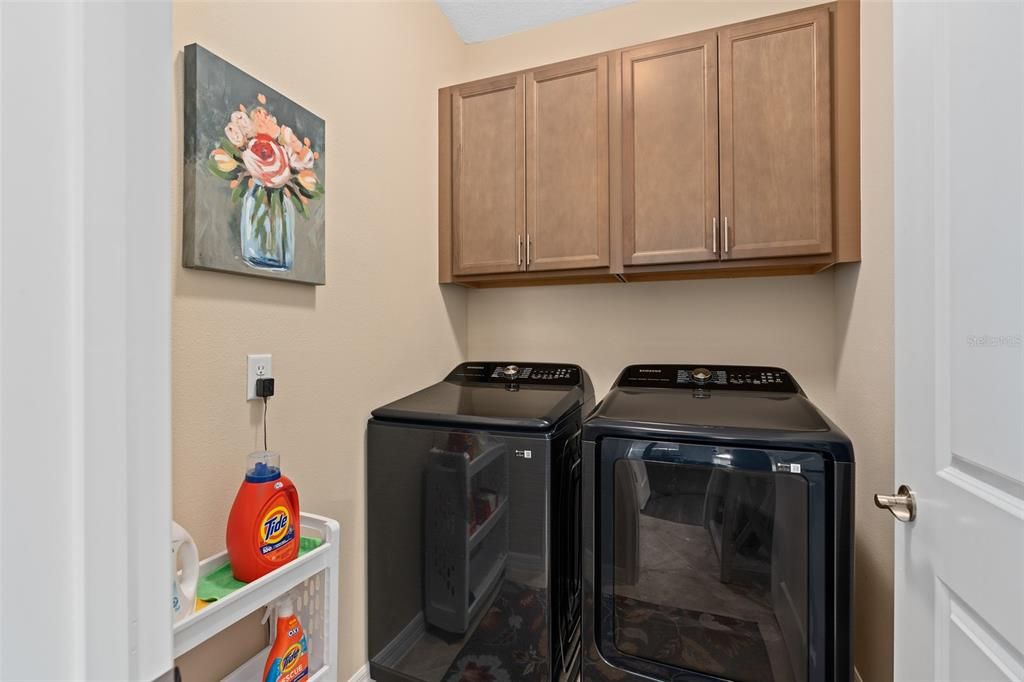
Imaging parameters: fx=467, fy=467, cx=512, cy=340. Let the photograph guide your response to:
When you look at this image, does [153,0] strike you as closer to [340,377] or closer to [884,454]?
[340,377]

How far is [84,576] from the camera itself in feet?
1.09

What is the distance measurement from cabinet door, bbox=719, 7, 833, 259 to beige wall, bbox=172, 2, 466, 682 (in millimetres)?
1245

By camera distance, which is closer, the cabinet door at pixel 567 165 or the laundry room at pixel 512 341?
the laundry room at pixel 512 341

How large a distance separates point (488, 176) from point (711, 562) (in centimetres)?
171

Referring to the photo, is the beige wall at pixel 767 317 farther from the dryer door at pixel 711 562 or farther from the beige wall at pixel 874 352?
the dryer door at pixel 711 562

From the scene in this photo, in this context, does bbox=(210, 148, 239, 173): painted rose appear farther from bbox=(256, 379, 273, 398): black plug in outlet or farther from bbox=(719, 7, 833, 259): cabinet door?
bbox=(719, 7, 833, 259): cabinet door

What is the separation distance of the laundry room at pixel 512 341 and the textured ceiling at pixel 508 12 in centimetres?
2

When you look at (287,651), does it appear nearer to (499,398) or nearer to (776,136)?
(499,398)

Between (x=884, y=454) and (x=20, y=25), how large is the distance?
1.85m

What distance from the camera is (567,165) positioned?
1973 millimetres

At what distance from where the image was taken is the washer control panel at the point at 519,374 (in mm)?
2100

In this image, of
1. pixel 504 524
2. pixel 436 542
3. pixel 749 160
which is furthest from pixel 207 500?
pixel 749 160

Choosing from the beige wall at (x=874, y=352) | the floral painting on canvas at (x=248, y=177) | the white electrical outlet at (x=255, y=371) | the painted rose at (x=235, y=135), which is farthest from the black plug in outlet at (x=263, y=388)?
the beige wall at (x=874, y=352)

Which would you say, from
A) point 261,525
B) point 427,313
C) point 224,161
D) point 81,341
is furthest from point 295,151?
point 81,341
